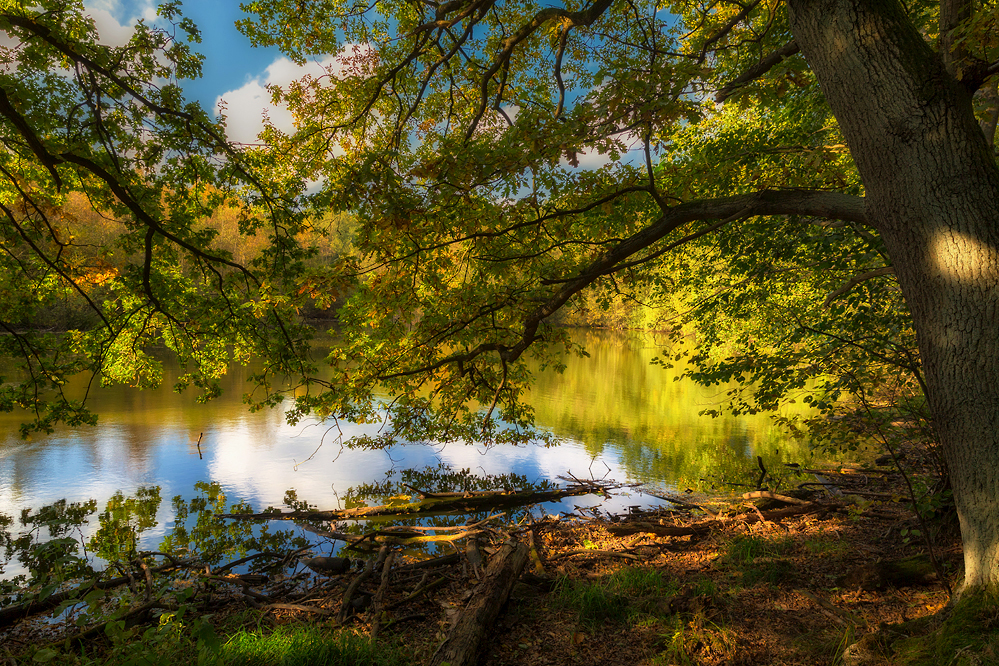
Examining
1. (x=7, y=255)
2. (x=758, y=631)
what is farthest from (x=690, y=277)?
(x=7, y=255)

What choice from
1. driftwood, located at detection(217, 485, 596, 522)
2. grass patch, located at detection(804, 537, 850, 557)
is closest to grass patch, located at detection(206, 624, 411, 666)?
grass patch, located at detection(804, 537, 850, 557)

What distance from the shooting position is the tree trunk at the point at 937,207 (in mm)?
2594

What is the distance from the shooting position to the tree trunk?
2.59 m

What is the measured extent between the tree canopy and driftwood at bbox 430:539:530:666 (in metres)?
1.66

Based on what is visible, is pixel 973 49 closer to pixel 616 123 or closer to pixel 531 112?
pixel 616 123

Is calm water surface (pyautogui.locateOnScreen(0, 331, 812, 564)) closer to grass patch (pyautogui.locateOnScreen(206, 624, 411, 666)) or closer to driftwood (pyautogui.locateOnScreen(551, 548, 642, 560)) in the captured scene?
driftwood (pyautogui.locateOnScreen(551, 548, 642, 560))

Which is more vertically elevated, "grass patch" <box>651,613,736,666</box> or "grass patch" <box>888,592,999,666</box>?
"grass patch" <box>888,592,999,666</box>

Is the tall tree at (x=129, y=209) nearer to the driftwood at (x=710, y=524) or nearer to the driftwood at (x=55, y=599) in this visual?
the driftwood at (x=55, y=599)

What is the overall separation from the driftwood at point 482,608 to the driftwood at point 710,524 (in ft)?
6.45

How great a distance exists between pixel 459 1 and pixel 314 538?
21.6ft

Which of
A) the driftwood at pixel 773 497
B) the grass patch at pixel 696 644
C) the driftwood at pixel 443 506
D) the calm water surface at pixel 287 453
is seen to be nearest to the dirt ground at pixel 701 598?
the grass patch at pixel 696 644

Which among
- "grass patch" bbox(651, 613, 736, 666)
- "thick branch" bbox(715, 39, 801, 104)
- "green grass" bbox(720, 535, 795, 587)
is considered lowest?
"green grass" bbox(720, 535, 795, 587)

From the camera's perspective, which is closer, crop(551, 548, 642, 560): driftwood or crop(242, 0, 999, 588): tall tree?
crop(242, 0, 999, 588): tall tree

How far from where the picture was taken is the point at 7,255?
638 centimetres
